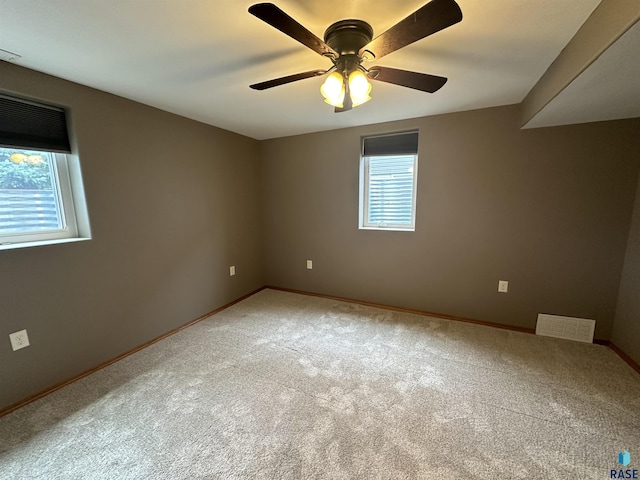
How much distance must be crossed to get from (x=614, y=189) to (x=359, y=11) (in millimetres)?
2518

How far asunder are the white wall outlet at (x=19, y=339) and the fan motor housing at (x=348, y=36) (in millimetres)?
2566

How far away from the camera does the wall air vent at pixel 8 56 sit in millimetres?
1469

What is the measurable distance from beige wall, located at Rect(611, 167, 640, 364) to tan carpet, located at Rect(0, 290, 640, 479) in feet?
0.51

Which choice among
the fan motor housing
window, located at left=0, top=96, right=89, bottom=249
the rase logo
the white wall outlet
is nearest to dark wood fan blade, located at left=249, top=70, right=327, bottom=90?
the fan motor housing

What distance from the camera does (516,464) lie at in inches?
49.8

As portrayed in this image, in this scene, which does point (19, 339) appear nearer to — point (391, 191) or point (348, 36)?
point (348, 36)

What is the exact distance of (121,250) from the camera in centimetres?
218

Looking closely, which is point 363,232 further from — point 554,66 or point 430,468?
point 430,468

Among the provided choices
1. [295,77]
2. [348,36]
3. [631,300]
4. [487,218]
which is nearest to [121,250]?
[295,77]

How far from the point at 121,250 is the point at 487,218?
132 inches

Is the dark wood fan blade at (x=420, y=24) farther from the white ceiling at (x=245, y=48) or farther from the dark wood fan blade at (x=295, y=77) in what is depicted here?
the dark wood fan blade at (x=295, y=77)

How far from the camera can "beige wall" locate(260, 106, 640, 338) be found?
2.20 metres

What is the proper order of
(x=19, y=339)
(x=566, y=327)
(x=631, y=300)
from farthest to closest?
(x=566, y=327)
(x=631, y=300)
(x=19, y=339)

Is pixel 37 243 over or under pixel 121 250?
over
